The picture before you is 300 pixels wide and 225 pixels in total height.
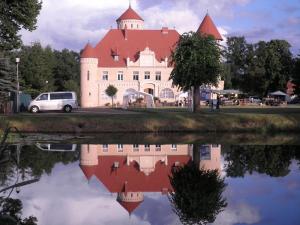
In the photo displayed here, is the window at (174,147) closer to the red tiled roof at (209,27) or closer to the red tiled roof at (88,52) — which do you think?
the red tiled roof at (209,27)

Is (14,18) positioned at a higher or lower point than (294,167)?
higher

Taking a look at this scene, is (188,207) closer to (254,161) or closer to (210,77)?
(254,161)

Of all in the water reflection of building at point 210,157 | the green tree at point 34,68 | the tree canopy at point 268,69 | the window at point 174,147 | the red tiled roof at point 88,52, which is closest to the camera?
the water reflection of building at point 210,157

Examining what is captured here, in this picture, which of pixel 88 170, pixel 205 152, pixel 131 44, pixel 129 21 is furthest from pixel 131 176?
pixel 129 21

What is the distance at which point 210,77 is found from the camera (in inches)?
1535

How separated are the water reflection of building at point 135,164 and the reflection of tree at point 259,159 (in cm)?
68

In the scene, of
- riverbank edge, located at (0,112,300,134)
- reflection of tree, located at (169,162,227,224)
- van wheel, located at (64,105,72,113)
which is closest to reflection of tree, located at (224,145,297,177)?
reflection of tree, located at (169,162,227,224)

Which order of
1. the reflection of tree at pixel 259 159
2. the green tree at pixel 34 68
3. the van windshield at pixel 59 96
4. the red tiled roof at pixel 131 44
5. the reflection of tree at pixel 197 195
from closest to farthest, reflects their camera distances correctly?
the reflection of tree at pixel 197 195
the reflection of tree at pixel 259 159
the van windshield at pixel 59 96
the green tree at pixel 34 68
the red tiled roof at pixel 131 44

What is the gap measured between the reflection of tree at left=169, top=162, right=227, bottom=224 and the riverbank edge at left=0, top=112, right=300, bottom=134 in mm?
16163

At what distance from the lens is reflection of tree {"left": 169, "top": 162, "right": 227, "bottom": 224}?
1120 cm

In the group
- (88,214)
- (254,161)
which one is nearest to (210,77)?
(254,161)

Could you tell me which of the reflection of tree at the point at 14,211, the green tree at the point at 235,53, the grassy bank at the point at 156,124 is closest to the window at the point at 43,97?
the grassy bank at the point at 156,124

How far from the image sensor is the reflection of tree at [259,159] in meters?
18.2

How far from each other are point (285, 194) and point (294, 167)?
5.66m
